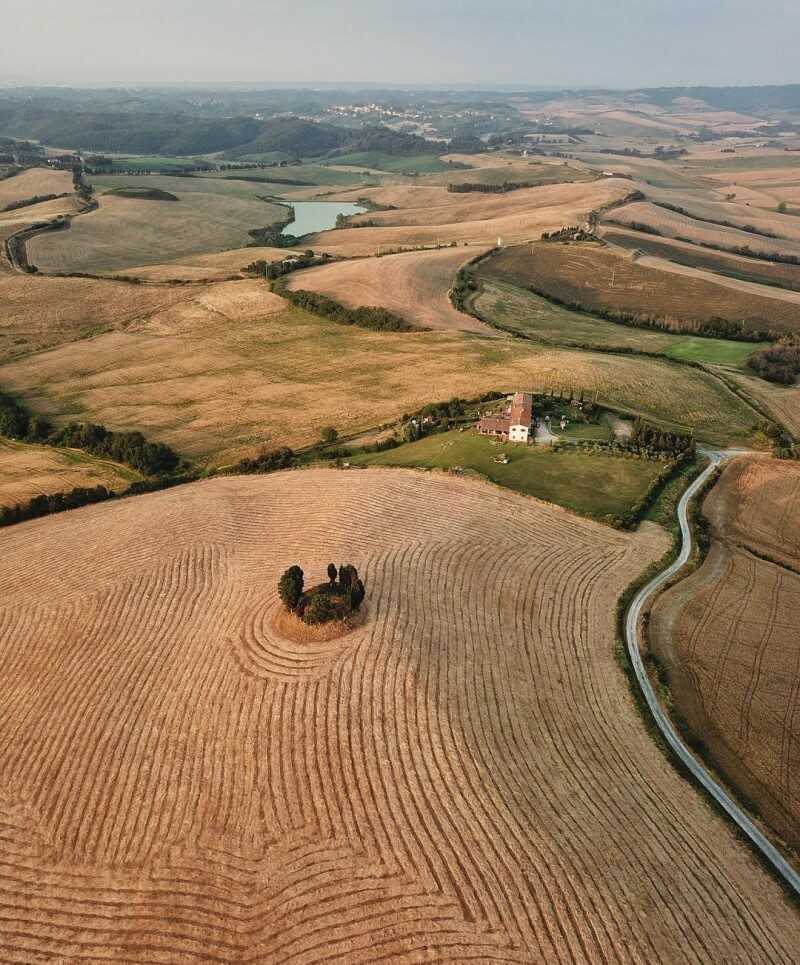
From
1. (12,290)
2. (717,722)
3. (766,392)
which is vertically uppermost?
(12,290)

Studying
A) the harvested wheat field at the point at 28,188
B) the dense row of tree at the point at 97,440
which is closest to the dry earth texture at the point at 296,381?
the dense row of tree at the point at 97,440

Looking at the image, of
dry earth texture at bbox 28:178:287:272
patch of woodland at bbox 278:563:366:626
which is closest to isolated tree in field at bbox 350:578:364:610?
patch of woodland at bbox 278:563:366:626

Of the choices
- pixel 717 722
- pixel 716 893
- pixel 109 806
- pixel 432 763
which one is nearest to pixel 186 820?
pixel 109 806

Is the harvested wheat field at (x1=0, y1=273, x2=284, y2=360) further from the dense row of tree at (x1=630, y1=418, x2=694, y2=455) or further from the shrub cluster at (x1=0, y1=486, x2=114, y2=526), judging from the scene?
the dense row of tree at (x1=630, y1=418, x2=694, y2=455)

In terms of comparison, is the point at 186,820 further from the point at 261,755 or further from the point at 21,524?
the point at 21,524

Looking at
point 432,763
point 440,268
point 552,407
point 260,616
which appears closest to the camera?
point 432,763

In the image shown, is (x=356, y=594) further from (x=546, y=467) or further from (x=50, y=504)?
(x=50, y=504)

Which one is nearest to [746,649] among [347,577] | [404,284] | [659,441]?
[347,577]

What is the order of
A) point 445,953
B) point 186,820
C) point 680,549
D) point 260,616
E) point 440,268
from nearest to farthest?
point 445,953 → point 186,820 → point 260,616 → point 680,549 → point 440,268
